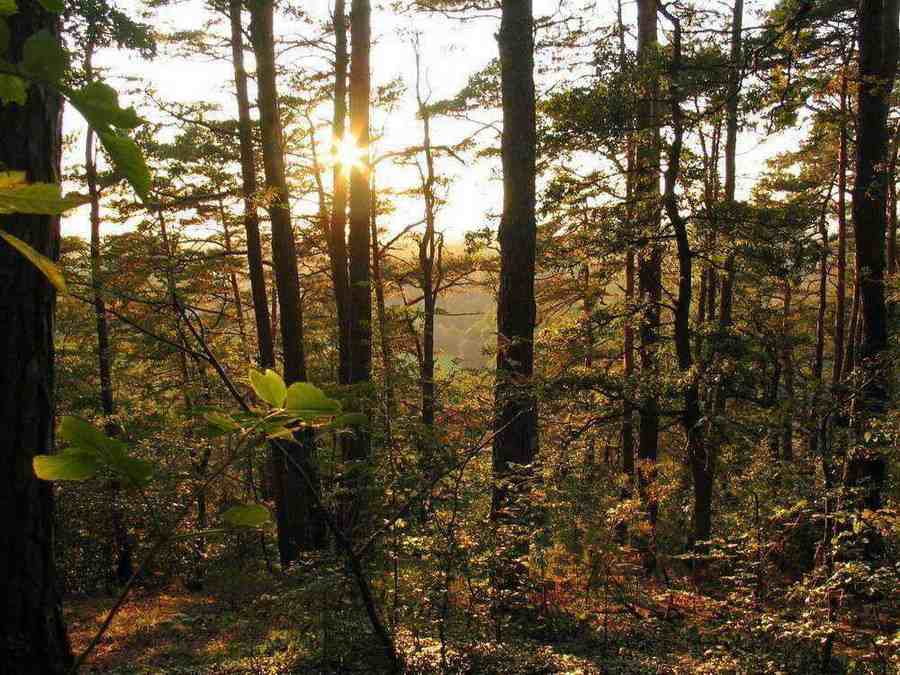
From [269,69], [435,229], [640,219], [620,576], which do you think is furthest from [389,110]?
[620,576]

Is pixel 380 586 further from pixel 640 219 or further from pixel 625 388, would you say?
pixel 640 219

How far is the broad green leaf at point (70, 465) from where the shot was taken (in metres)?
0.63

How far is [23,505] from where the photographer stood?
1.63 meters

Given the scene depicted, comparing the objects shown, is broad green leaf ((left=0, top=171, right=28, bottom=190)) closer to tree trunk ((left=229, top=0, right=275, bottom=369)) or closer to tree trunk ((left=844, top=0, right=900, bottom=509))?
tree trunk ((left=844, top=0, right=900, bottom=509))

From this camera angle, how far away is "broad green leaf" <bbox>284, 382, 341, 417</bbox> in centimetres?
68

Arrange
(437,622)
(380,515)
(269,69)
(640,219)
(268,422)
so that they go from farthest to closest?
1. (269,69)
2. (640,219)
3. (380,515)
4. (437,622)
5. (268,422)

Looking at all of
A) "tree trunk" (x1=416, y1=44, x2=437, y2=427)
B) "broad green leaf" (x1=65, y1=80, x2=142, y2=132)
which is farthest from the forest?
"tree trunk" (x1=416, y1=44, x2=437, y2=427)

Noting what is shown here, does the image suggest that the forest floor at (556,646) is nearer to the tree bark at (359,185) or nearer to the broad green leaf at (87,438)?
the broad green leaf at (87,438)

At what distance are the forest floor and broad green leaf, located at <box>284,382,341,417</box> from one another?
286 centimetres

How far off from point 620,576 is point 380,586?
2.64m

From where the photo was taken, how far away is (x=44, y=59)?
56 cm

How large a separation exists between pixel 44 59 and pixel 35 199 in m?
0.17

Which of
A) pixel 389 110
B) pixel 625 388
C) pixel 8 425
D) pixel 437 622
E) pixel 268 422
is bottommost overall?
pixel 437 622

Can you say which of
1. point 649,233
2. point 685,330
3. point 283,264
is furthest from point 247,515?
point 283,264
